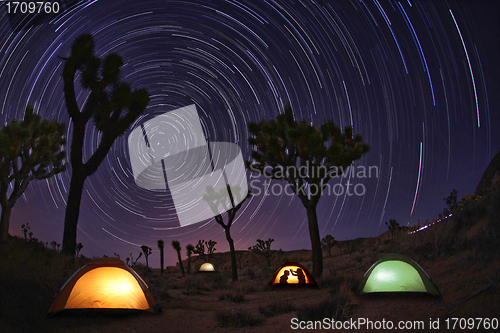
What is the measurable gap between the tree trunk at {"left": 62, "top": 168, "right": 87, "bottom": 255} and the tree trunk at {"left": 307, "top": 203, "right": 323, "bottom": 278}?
37.3 feet

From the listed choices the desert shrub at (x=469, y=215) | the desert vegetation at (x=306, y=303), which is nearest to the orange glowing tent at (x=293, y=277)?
the desert vegetation at (x=306, y=303)

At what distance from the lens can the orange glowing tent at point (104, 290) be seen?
8.09 meters

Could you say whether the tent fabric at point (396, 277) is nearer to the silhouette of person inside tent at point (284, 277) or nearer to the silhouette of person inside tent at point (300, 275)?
the silhouette of person inside tent at point (300, 275)

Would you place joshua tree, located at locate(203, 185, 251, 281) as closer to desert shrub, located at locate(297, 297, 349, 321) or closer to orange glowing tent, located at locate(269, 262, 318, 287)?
orange glowing tent, located at locate(269, 262, 318, 287)

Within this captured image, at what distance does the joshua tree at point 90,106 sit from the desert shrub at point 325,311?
998 centimetres

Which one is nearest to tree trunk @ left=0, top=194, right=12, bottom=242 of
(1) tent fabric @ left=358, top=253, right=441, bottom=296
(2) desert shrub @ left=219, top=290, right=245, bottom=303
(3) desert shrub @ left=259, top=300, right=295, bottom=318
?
(2) desert shrub @ left=219, top=290, right=245, bottom=303

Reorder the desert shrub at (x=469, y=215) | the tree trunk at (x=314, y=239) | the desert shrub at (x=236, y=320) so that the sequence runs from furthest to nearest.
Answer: the tree trunk at (x=314, y=239) → the desert shrub at (x=469, y=215) → the desert shrub at (x=236, y=320)

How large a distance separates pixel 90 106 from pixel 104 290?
8.40 metres

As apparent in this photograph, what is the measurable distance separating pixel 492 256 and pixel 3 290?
11.8 meters

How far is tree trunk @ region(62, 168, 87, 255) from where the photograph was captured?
13.1m

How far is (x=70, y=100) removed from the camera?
1360cm

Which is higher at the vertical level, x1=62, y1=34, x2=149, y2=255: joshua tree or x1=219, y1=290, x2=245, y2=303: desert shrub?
x1=62, y1=34, x2=149, y2=255: joshua tree

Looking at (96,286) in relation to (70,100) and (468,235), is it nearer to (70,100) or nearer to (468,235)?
(70,100)

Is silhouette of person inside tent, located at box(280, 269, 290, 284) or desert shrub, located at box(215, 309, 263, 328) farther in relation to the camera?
silhouette of person inside tent, located at box(280, 269, 290, 284)
